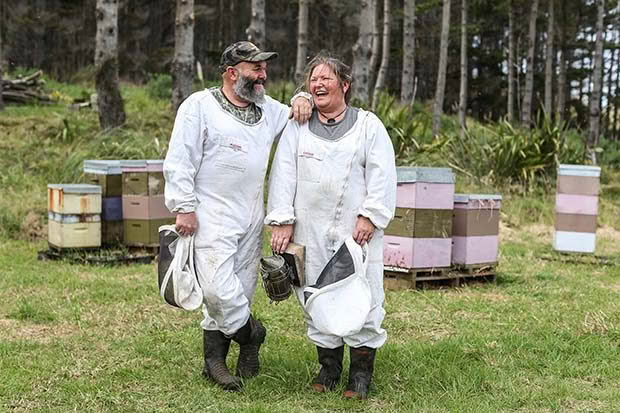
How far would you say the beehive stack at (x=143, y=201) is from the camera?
784cm

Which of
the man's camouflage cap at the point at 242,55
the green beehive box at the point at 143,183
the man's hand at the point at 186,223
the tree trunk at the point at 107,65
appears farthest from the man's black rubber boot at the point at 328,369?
the tree trunk at the point at 107,65

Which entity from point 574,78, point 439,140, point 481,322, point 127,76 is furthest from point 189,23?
point 574,78

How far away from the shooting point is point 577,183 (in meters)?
8.55

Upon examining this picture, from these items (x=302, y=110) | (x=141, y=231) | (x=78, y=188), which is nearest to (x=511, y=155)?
(x=141, y=231)

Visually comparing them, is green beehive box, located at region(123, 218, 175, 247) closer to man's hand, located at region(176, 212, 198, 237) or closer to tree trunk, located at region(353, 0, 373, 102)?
man's hand, located at region(176, 212, 198, 237)

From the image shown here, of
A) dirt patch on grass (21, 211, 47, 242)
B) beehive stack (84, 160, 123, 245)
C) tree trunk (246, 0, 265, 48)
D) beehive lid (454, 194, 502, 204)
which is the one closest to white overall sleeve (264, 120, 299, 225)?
beehive lid (454, 194, 502, 204)

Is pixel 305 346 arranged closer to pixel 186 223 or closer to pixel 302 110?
pixel 186 223

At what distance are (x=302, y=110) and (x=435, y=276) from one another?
3157 millimetres

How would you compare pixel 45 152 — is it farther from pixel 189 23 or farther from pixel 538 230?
pixel 538 230

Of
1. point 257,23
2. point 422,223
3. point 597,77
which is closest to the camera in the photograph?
point 422,223

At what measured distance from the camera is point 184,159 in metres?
3.97

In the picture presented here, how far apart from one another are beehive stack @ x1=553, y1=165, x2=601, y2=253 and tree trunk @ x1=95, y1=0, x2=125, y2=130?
671 cm

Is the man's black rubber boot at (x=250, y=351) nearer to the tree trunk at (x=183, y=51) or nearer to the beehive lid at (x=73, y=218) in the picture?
the beehive lid at (x=73, y=218)

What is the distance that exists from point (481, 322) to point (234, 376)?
2.19 m
